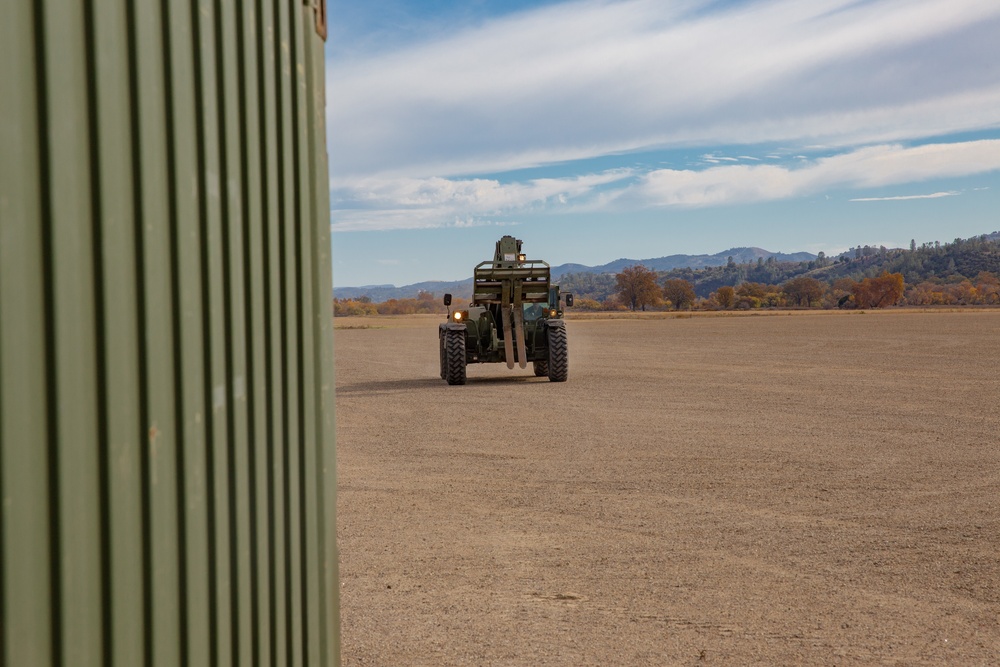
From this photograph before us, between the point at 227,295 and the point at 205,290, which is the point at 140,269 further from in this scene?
the point at 227,295

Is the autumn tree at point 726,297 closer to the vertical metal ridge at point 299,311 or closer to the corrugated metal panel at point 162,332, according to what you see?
the vertical metal ridge at point 299,311

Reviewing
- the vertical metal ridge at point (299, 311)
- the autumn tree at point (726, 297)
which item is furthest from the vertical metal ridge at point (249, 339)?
the autumn tree at point (726, 297)

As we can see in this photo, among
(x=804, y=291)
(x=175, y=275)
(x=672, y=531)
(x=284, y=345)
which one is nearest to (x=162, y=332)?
(x=175, y=275)

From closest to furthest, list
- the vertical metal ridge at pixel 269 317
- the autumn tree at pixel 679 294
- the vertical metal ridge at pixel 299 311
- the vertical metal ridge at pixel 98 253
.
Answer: the vertical metal ridge at pixel 98 253
the vertical metal ridge at pixel 269 317
the vertical metal ridge at pixel 299 311
the autumn tree at pixel 679 294

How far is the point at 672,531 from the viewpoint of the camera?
768 cm

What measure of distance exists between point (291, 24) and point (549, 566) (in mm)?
4430

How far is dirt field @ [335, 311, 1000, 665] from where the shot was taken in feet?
17.6

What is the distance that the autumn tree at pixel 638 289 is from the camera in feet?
530

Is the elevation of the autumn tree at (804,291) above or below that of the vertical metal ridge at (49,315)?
above

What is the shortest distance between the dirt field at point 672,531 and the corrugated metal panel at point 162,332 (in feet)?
7.62

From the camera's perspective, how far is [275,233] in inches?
127

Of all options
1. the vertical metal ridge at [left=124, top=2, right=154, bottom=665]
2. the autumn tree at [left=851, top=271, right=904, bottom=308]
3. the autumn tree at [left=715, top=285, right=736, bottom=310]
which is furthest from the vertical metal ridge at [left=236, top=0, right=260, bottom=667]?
the autumn tree at [left=715, top=285, right=736, bottom=310]

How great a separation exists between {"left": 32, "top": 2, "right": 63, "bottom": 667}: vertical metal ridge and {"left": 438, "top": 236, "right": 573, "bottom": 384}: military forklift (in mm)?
18684

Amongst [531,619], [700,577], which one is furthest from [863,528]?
[531,619]
